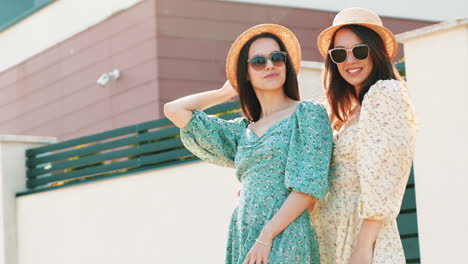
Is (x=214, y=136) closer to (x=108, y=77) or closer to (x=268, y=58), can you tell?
(x=268, y=58)

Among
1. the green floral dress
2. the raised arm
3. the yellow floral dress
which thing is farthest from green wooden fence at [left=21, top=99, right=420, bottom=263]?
the yellow floral dress

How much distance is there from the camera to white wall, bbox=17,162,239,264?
694cm

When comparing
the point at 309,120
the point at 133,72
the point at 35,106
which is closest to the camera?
the point at 309,120

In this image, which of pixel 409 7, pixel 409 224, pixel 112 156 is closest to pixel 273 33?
pixel 409 224

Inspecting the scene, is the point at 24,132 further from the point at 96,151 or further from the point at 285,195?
the point at 285,195

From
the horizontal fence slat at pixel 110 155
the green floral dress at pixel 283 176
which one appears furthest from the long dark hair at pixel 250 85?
the horizontal fence slat at pixel 110 155

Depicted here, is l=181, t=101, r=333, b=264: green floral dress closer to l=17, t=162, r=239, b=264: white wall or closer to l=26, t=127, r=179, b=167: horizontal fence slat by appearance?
l=17, t=162, r=239, b=264: white wall

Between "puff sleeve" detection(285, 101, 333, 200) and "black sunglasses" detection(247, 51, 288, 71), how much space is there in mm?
236

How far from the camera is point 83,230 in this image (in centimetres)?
811

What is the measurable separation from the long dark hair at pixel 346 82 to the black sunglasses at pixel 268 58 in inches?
7.0

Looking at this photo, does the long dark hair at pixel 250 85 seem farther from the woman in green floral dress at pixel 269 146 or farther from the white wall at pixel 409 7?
the white wall at pixel 409 7

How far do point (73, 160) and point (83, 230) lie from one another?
0.69 m

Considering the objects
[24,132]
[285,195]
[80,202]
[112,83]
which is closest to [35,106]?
[24,132]

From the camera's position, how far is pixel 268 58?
3807 mm
